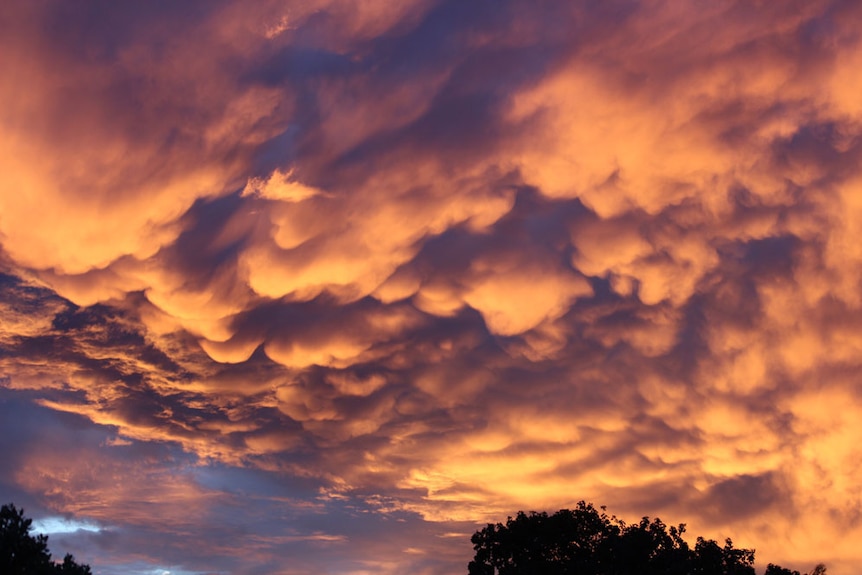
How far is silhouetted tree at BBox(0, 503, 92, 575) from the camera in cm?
4409

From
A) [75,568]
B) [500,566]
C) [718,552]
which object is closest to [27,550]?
[75,568]

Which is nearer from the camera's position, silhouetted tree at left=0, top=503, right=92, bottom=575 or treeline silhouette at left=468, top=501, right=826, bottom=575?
silhouetted tree at left=0, top=503, right=92, bottom=575

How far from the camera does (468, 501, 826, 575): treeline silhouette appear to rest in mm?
60888

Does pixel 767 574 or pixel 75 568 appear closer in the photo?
pixel 75 568

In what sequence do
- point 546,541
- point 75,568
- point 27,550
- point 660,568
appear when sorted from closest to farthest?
point 27,550 → point 75,568 → point 660,568 → point 546,541

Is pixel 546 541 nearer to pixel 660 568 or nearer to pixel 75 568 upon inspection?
pixel 660 568

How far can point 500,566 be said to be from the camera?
6706 centimetres

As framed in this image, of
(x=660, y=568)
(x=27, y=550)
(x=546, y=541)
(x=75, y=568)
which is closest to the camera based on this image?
(x=27, y=550)

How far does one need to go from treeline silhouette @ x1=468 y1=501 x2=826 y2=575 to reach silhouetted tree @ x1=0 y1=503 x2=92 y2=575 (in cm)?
3521

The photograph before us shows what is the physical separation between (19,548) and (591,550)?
4464 centimetres

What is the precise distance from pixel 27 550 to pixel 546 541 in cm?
4101

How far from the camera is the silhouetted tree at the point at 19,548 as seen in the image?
44094 millimetres

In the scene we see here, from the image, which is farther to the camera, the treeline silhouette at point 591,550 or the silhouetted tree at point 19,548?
the treeline silhouette at point 591,550

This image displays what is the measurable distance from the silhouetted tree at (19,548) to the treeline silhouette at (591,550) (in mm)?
35211
